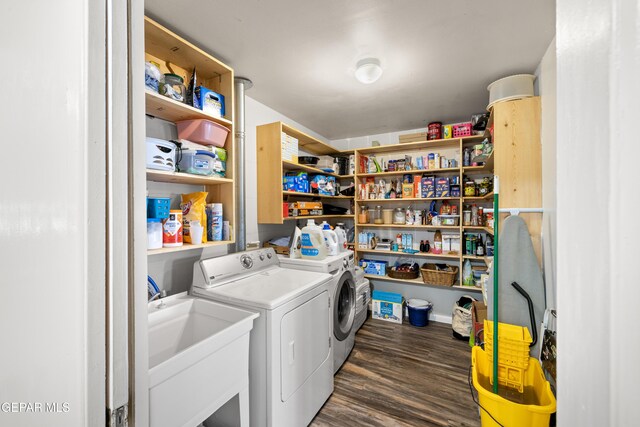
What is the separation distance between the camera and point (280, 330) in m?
1.40

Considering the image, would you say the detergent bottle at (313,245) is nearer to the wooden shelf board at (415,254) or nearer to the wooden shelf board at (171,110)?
the wooden shelf board at (171,110)

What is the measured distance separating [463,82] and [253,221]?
2.30 meters

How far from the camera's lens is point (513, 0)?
135cm

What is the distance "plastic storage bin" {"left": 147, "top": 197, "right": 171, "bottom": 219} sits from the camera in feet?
4.44

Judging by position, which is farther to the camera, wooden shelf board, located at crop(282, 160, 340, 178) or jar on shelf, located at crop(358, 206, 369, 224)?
jar on shelf, located at crop(358, 206, 369, 224)

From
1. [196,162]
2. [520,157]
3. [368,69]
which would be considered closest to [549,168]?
[520,157]

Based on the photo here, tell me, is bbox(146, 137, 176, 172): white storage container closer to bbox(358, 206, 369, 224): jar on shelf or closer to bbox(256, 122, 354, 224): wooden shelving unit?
bbox(256, 122, 354, 224): wooden shelving unit

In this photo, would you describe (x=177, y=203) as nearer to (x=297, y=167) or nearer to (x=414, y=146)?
(x=297, y=167)

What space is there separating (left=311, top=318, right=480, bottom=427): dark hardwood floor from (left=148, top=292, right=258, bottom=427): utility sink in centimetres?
93
